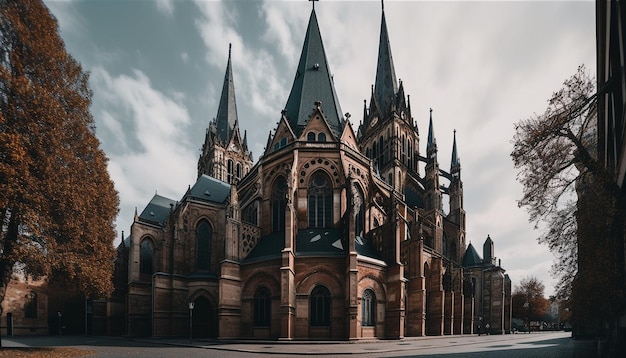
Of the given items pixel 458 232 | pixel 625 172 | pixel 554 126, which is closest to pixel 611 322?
pixel 625 172

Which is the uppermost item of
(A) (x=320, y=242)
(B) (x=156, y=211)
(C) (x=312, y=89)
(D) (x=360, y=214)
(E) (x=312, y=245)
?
(C) (x=312, y=89)

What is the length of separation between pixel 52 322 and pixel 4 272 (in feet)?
109

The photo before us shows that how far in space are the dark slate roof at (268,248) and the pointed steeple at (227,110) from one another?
33.6m

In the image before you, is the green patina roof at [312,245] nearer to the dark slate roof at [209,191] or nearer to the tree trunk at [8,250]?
the dark slate roof at [209,191]

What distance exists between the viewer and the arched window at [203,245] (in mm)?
31844

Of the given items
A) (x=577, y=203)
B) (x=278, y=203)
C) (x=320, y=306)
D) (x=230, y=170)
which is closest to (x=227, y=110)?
(x=230, y=170)

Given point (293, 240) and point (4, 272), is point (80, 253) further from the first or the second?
point (293, 240)

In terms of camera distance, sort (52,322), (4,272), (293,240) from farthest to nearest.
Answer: (52,322) < (293,240) < (4,272)

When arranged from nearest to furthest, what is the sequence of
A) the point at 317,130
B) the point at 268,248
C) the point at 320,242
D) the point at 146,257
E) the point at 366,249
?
the point at 320,242
the point at 268,248
the point at 366,249
the point at 317,130
the point at 146,257

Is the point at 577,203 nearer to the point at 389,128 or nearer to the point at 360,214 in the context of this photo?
the point at 360,214

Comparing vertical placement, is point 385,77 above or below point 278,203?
above

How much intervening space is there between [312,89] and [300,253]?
631 inches

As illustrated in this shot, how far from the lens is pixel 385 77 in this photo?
54000 mm

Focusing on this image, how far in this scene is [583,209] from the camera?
10.7 meters
